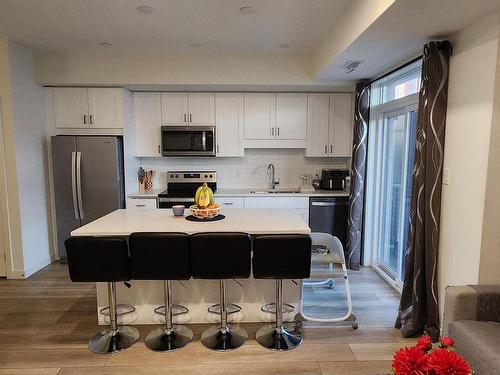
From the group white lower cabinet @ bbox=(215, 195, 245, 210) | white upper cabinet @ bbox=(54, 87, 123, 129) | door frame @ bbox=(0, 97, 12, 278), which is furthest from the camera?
white lower cabinet @ bbox=(215, 195, 245, 210)

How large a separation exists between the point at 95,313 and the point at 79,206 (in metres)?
1.68

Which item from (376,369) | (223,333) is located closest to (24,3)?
(223,333)

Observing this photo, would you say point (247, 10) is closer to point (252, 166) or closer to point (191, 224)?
point (191, 224)

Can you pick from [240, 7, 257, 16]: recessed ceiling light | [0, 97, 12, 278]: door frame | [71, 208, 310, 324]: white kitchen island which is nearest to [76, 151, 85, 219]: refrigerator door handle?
[0, 97, 12, 278]: door frame

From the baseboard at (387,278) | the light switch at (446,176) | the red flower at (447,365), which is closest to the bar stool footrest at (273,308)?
the baseboard at (387,278)

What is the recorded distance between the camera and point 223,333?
8.49 ft

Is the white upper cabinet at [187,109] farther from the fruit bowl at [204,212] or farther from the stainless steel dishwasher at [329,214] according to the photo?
the fruit bowl at [204,212]

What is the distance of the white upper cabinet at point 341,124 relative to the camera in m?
4.54

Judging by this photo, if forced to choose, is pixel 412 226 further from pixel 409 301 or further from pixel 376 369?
pixel 376 369

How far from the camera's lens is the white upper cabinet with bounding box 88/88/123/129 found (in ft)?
13.8

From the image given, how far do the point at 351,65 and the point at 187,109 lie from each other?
2.27m

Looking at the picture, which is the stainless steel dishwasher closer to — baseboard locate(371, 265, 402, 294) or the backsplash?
baseboard locate(371, 265, 402, 294)

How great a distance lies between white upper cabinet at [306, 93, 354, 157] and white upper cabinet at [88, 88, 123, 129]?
8.43ft

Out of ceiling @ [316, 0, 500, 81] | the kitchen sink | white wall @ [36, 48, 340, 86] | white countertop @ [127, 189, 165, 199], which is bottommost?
white countertop @ [127, 189, 165, 199]
